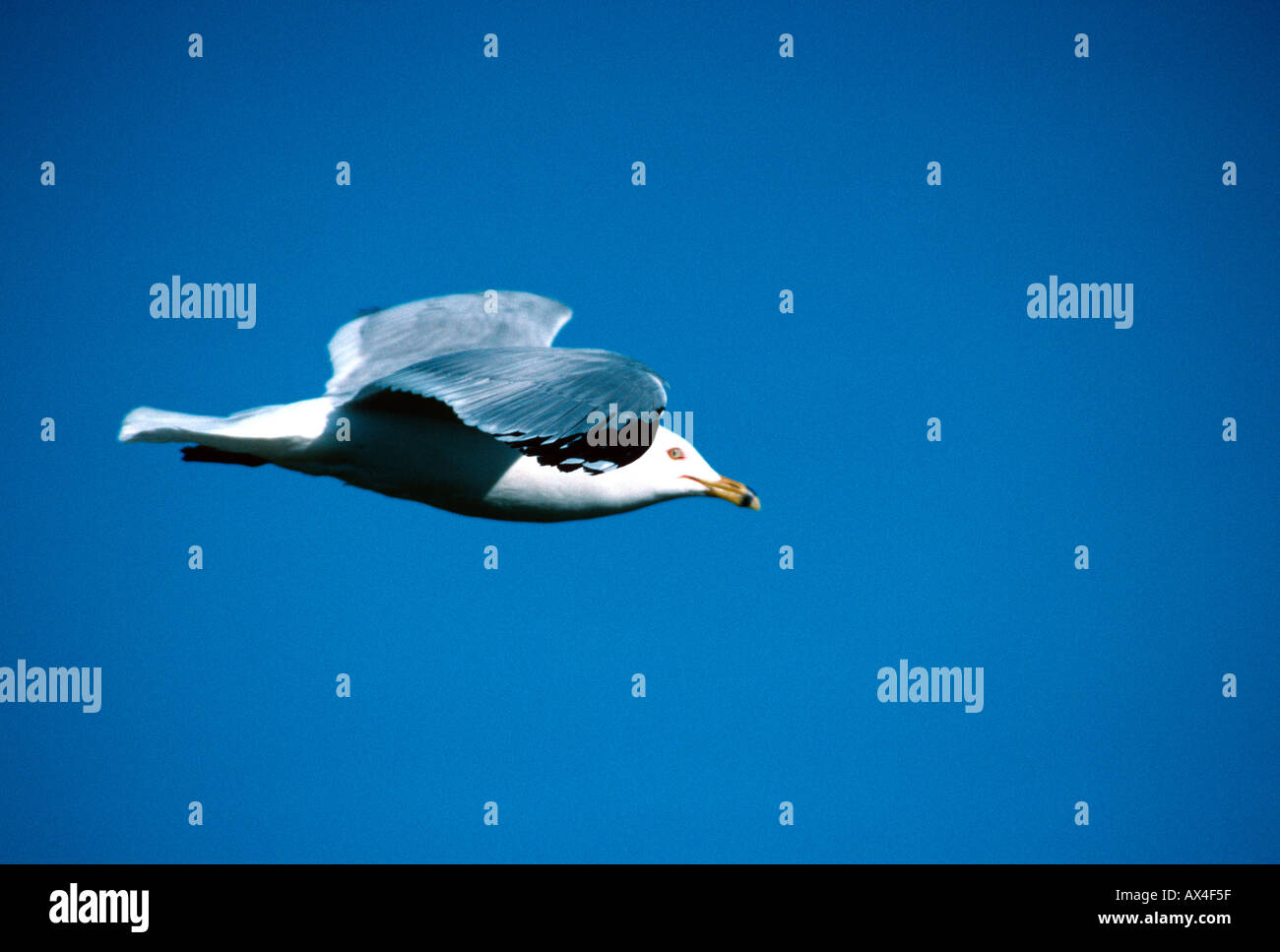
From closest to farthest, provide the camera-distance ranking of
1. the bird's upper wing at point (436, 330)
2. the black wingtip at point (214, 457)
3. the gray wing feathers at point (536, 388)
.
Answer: the gray wing feathers at point (536, 388) < the black wingtip at point (214, 457) < the bird's upper wing at point (436, 330)

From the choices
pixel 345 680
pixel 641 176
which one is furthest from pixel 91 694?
pixel 641 176

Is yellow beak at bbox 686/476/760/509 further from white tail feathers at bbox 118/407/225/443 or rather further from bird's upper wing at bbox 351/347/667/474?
white tail feathers at bbox 118/407/225/443

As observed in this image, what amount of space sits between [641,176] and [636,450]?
245cm

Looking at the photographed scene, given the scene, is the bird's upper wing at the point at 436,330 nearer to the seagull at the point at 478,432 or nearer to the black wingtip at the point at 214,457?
the seagull at the point at 478,432

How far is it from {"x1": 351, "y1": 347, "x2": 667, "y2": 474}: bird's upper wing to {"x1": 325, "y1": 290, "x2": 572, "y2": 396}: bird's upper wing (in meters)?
1.21

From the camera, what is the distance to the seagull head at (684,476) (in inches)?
163

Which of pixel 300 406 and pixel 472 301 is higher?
pixel 472 301

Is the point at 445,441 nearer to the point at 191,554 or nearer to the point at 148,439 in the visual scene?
the point at 148,439

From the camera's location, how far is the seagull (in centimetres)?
314

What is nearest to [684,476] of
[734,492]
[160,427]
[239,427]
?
[734,492]

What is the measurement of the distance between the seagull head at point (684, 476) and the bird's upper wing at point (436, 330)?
0.95 metres

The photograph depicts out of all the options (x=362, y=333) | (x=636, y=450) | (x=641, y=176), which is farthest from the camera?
(x=641, y=176)

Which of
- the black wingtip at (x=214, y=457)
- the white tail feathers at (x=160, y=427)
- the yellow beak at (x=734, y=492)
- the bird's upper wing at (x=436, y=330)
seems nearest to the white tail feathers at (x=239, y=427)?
the white tail feathers at (x=160, y=427)

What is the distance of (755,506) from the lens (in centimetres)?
414
